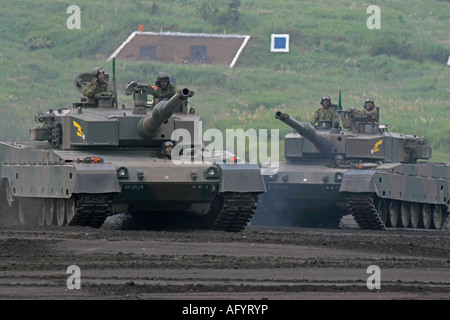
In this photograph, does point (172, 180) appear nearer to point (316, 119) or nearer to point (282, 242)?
point (282, 242)

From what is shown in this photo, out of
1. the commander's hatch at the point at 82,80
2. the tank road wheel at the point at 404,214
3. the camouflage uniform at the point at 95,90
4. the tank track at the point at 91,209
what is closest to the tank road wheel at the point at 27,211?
the commander's hatch at the point at 82,80

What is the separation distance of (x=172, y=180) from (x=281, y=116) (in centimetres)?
457

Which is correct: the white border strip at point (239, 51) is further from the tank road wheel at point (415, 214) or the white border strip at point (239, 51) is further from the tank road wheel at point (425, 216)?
the tank road wheel at point (415, 214)

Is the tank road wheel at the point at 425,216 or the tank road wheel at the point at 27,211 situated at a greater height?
the tank road wheel at the point at 27,211

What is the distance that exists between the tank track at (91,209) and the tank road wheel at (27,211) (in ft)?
13.3

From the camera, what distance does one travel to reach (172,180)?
21438 mm

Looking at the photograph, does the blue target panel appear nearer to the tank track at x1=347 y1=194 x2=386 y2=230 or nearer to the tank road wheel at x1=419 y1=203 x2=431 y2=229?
the tank road wheel at x1=419 y1=203 x2=431 y2=229

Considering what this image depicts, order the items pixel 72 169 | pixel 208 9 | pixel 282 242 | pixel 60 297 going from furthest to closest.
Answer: pixel 208 9
pixel 72 169
pixel 282 242
pixel 60 297

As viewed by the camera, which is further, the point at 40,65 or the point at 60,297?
the point at 40,65

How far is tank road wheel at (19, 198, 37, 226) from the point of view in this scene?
25.4 meters

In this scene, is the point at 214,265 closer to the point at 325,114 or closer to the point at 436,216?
the point at 325,114

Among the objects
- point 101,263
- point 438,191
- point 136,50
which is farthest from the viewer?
point 136,50

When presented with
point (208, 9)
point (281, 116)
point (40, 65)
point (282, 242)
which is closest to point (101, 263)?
point (282, 242)

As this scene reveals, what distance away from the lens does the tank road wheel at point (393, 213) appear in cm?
2806
